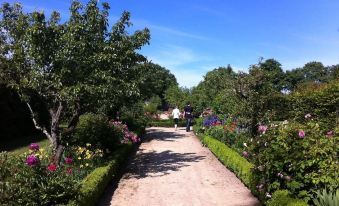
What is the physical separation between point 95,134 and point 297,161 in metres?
6.97

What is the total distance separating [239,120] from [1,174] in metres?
9.88

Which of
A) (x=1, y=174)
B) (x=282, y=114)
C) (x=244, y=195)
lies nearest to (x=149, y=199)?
(x=244, y=195)

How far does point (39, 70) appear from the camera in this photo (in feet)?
30.9

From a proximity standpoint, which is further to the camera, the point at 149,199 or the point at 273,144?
the point at 149,199

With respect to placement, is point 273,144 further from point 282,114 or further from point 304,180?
point 282,114

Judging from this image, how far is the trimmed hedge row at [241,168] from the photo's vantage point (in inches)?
268

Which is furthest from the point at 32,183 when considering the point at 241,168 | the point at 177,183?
the point at 241,168

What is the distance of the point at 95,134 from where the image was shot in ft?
40.7

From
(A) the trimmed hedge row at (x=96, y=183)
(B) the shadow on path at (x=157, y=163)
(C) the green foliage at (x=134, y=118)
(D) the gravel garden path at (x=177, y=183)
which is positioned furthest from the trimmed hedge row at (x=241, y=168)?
(C) the green foliage at (x=134, y=118)

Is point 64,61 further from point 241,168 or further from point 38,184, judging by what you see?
point 241,168

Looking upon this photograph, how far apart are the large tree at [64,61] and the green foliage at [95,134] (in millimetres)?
1627

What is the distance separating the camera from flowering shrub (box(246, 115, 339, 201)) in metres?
6.80

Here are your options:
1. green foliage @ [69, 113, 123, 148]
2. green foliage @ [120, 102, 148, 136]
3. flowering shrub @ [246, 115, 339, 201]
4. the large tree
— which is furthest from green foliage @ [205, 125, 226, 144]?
flowering shrub @ [246, 115, 339, 201]

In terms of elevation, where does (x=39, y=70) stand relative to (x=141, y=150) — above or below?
above
